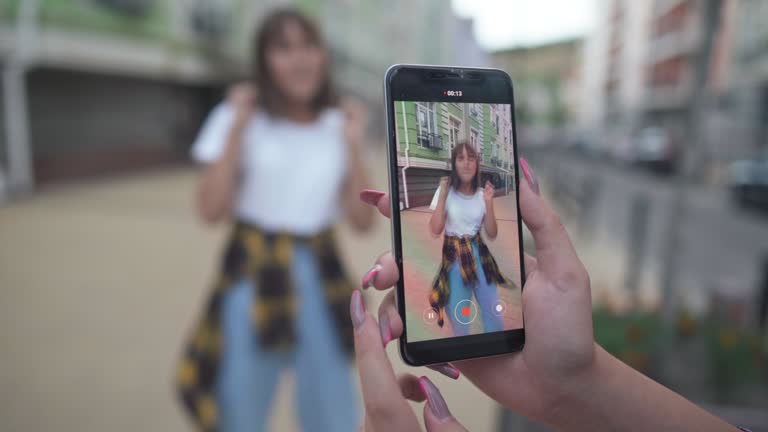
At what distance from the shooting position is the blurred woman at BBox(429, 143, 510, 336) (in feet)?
2.02

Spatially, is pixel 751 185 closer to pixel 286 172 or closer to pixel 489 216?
pixel 286 172

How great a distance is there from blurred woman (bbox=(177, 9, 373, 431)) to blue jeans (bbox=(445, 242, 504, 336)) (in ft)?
3.18

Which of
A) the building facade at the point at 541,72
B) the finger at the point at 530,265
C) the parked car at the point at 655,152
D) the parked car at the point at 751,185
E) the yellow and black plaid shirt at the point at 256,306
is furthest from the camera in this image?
the parked car at the point at 655,152

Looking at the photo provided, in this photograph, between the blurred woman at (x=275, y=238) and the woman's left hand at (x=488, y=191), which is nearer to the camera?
the woman's left hand at (x=488, y=191)

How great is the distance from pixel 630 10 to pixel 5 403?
1941 millimetres

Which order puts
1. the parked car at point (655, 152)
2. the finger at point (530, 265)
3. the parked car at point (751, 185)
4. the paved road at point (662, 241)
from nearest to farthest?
the finger at point (530, 265) < the paved road at point (662, 241) < the parked car at point (751, 185) < the parked car at point (655, 152)

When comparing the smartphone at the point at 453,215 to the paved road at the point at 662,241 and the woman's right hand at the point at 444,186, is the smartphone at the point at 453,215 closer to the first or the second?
the woman's right hand at the point at 444,186

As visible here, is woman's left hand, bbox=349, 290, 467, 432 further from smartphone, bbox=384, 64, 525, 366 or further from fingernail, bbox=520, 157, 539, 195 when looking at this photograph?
fingernail, bbox=520, 157, 539, 195

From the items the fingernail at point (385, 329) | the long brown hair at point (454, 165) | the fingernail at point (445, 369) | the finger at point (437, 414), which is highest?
the long brown hair at point (454, 165)

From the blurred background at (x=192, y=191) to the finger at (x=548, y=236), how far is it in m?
0.19

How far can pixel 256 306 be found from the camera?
5.16 ft

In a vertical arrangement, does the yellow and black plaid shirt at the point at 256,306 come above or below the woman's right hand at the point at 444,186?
below

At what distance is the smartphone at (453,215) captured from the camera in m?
0.62

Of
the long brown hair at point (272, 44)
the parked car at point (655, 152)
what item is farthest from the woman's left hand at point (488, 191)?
the parked car at point (655, 152)
